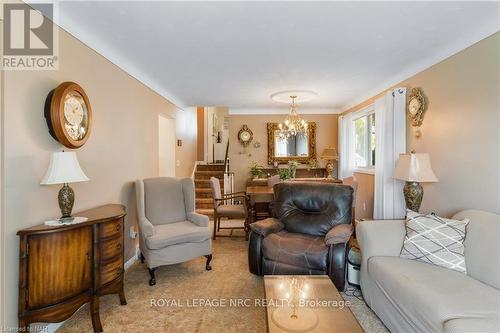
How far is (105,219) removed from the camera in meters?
2.04

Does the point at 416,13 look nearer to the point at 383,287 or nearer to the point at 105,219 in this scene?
the point at 383,287

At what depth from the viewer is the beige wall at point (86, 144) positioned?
1.72 metres

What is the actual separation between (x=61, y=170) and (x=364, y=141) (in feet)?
16.6

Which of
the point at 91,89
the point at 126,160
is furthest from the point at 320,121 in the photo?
the point at 91,89

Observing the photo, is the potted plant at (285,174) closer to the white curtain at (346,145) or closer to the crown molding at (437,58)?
the white curtain at (346,145)

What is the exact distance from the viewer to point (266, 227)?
9.41ft

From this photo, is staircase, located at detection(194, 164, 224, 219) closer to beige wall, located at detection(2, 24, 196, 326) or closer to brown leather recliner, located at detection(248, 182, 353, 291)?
beige wall, located at detection(2, 24, 196, 326)

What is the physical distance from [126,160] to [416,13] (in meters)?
3.29

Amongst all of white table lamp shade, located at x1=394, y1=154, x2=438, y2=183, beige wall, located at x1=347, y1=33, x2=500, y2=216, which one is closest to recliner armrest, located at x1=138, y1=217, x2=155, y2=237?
white table lamp shade, located at x1=394, y1=154, x2=438, y2=183

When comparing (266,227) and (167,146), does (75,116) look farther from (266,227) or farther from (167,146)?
(167,146)

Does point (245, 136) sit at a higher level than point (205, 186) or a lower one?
higher

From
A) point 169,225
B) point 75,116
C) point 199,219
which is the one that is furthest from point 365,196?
point 75,116

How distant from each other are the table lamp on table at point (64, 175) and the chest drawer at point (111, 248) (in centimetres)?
33

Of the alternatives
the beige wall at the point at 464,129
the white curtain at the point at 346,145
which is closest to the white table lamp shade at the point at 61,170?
the beige wall at the point at 464,129
